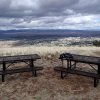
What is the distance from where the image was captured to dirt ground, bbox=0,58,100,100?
27.8ft

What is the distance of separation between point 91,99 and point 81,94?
483 millimetres

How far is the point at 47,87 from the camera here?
915cm

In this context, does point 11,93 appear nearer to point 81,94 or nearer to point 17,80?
point 17,80

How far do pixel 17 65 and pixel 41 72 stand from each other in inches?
71.0

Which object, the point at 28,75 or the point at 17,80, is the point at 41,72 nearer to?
the point at 28,75

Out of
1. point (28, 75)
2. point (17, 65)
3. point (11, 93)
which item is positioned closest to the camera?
point (11, 93)

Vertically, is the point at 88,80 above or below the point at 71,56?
below

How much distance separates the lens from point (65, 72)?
9938 mm

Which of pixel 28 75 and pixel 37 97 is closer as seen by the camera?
pixel 37 97

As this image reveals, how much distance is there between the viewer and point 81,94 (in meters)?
8.55

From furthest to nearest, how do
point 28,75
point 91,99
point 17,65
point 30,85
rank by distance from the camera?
1. point 17,65
2. point 28,75
3. point 30,85
4. point 91,99

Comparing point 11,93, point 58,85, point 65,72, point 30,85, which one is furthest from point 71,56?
point 11,93

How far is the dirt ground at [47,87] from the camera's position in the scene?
27.8 ft

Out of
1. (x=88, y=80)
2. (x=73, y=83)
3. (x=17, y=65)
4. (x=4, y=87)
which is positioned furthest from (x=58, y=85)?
(x=17, y=65)
